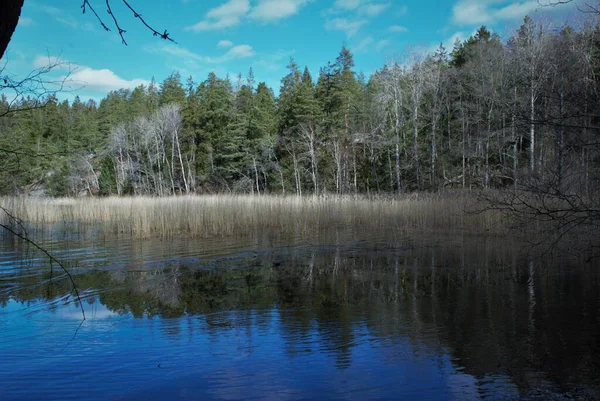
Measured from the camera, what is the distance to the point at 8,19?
67.2 inches

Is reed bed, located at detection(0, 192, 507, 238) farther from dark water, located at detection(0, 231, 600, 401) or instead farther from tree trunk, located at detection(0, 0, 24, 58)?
tree trunk, located at detection(0, 0, 24, 58)

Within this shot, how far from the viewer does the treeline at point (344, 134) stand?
Answer: 23.0 meters

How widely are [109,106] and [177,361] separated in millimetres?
63677

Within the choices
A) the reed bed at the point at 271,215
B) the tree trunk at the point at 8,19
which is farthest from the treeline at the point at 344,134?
the tree trunk at the point at 8,19

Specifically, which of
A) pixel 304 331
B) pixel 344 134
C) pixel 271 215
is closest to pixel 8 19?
pixel 304 331

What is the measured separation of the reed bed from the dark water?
4246 mm

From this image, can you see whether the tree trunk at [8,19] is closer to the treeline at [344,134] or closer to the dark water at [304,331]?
the dark water at [304,331]

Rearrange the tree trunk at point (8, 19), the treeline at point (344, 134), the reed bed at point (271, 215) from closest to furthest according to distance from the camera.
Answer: the tree trunk at point (8, 19) → the reed bed at point (271, 215) → the treeline at point (344, 134)

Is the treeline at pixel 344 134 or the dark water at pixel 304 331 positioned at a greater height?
the treeline at pixel 344 134

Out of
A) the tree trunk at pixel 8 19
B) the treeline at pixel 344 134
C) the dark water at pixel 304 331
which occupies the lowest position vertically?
the dark water at pixel 304 331

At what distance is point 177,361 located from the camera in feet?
11.7

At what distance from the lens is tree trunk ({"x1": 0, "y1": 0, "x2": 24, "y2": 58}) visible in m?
1.68

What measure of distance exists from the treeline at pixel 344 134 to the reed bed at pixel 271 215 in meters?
2.04

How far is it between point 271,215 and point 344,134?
20.5m
